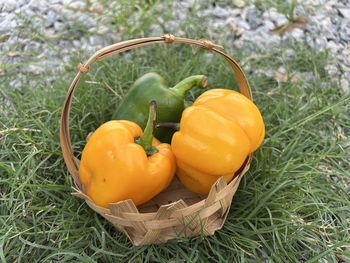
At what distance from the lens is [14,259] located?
1466 millimetres

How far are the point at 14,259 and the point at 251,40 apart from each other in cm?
145

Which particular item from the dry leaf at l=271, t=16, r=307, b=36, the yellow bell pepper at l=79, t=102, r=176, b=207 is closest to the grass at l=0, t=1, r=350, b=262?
the yellow bell pepper at l=79, t=102, r=176, b=207

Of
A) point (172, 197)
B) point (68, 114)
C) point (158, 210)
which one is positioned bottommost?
point (172, 197)

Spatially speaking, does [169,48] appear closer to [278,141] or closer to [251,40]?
[251,40]

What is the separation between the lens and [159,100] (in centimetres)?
160

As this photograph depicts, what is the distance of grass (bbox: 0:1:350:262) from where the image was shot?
4.75ft

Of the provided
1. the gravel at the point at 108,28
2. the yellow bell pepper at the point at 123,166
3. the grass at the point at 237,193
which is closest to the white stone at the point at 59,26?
the gravel at the point at 108,28

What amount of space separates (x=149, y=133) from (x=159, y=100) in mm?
222

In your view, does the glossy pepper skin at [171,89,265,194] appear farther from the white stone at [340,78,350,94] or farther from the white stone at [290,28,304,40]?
the white stone at [290,28,304,40]

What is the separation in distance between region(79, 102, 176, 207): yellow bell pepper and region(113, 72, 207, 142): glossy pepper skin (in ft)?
0.54

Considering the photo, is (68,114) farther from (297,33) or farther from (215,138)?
(297,33)

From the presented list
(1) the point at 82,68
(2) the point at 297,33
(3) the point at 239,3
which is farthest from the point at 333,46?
(1) the point at 82,68

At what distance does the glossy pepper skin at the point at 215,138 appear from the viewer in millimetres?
1377

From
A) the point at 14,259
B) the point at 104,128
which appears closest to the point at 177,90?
the point at 104,128
